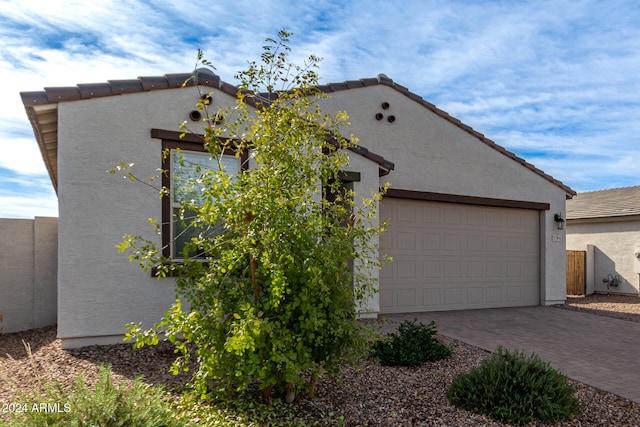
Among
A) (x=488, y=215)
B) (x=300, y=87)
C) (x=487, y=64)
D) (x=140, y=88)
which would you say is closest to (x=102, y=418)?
(x=300, y=87)

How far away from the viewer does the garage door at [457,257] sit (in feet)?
33.1

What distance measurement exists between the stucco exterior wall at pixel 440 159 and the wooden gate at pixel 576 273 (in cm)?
431

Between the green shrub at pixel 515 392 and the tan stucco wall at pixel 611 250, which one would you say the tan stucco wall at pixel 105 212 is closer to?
the green shrub at pixel 515 392

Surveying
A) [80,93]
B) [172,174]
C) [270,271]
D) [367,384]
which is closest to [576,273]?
[367,384]

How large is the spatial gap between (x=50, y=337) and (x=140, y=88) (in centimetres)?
439

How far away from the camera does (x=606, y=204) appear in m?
17.8

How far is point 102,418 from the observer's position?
3150 millimetres

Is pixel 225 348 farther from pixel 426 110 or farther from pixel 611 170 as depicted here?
pixel 611 170

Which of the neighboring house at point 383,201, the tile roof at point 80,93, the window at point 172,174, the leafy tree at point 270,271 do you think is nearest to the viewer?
the leafy tree at point 270,271

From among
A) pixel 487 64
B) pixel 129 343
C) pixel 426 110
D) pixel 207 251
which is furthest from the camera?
pixel 426 110

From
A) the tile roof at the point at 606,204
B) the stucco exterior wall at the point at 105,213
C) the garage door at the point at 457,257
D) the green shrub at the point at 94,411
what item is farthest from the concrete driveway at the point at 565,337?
the tile roof at the point at 606,204

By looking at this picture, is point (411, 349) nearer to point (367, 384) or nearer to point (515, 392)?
point (367, 384)

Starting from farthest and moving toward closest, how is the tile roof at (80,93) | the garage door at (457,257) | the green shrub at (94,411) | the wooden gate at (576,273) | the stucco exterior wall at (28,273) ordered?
the wooden gate at (576,273), the garage door at (457,257), the stucco exterior wall at (28,273), the tile roof at (80,93), the green shrub at (94,411)

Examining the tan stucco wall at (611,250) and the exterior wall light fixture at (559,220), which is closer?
the exterior wall light fixture at (559,220)
